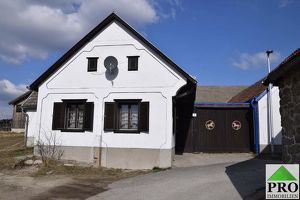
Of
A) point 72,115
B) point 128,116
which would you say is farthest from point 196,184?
point 72,115

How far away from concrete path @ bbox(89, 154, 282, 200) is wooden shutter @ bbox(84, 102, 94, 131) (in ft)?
13.1

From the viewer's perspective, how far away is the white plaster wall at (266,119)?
17.7m

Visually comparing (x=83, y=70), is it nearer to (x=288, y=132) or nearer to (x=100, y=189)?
(x=100, y=189)

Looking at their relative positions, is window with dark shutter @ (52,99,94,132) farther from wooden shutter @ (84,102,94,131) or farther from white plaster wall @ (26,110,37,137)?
white plaster wall @ (26,110,37,137)

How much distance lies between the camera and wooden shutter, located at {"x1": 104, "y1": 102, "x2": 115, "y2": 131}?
14805mm

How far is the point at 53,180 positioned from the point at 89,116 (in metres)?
3.92

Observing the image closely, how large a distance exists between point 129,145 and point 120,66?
3.52 meters

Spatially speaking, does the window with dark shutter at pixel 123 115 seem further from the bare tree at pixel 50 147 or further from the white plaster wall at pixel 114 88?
the bare tree at pixel 50 147

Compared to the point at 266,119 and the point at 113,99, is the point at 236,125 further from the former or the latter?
the point at 113,99

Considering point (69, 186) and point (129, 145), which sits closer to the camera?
point (69, 186)

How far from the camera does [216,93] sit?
33094 millimetres

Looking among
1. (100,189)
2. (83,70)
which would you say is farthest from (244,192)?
(83,70)

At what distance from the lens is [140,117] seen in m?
14.4

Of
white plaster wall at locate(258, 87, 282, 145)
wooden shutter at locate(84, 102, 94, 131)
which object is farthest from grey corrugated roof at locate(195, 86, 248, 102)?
wooden shutter at locate(84, 102, 94, 131)
